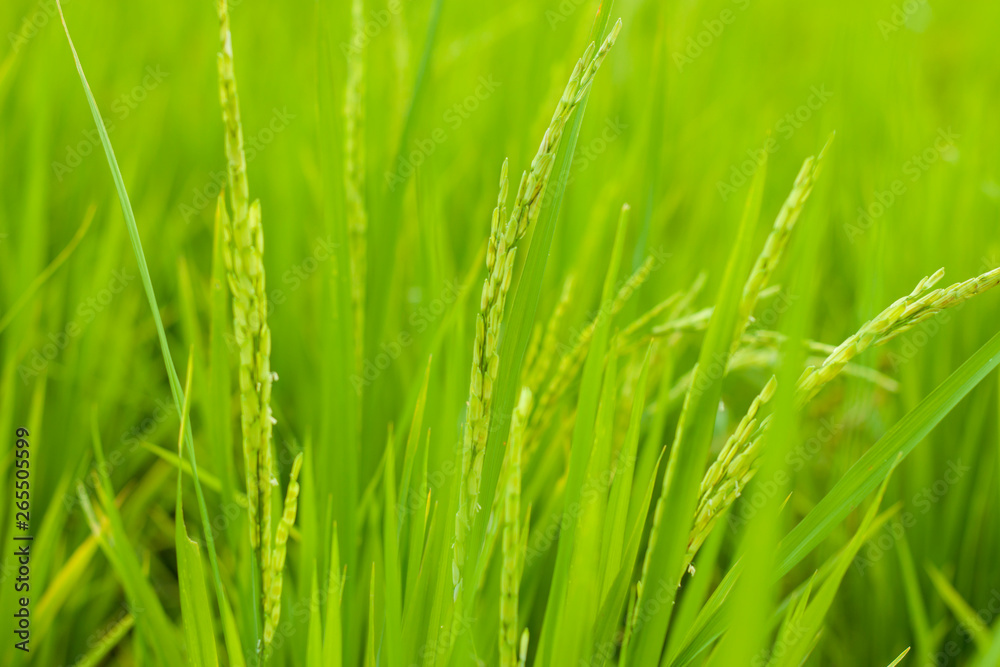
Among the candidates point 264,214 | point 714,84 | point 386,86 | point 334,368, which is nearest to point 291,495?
point 334,368

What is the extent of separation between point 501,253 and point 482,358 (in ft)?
0.21

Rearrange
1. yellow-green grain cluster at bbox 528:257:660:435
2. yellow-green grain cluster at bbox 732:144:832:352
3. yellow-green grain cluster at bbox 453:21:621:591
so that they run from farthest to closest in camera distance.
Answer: yellow-green grain cluster at bbox 528:257:660:435, yellow-green grain cluster at bbox 732:144:832:352, yellow-green grain cluster at bbox 453:21:621:591

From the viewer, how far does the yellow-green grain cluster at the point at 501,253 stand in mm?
392

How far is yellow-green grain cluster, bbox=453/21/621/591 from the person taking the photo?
1.29 feet

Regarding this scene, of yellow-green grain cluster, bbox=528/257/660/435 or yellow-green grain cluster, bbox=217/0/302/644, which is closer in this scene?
yellow-green grain cluster, bbox=217/0/302/644

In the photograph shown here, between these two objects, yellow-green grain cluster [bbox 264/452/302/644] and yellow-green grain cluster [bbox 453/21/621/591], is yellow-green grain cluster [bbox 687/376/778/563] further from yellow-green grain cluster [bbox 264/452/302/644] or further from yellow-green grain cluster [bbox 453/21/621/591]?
yellow-green grain cluster [bbox 264/452/302/644]

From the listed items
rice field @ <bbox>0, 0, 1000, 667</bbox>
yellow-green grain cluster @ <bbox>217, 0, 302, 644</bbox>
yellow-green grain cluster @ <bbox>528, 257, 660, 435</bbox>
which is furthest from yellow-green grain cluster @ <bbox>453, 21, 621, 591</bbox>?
yellow-green grain cluster @ <bbox>528, 257, 660, 435</bbox>

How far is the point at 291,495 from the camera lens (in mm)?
501

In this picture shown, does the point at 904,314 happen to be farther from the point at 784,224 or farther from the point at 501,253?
the point at 501,253

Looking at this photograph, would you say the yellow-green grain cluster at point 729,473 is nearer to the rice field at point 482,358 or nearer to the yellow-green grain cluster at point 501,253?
the rice field at point 482,358

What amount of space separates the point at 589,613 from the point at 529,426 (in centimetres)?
24

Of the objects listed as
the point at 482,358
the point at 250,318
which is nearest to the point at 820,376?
the point at 482,358

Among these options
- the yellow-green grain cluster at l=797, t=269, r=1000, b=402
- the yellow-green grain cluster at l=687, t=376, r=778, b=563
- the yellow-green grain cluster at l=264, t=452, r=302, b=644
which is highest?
the yellow-green grain cluster at l=797, t=269, r=1000, b=402

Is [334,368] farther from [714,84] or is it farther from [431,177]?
[714,84]
